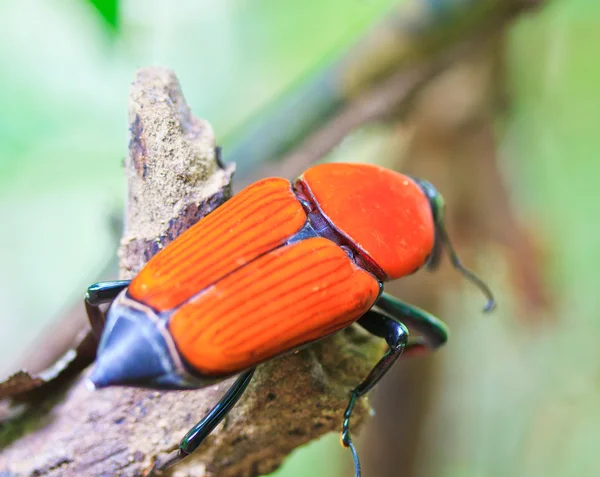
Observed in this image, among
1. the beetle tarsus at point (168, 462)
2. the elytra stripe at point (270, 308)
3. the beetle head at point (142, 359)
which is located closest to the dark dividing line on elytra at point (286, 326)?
the elytra stripe at point (270, 308)

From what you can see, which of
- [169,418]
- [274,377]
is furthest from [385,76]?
[169,418]

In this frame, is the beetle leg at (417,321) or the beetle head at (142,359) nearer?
the beetle head at (142,359)

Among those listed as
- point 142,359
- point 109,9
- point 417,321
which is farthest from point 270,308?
point 109,9

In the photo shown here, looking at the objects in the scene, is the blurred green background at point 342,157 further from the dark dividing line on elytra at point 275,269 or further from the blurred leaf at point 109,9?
the dark dividing line on elytra at point 275,269

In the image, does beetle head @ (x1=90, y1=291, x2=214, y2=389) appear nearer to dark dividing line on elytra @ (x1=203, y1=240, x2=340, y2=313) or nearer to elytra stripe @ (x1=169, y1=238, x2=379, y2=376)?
elytra stripe @ (x1=169, y1=238, x2=379, y2=376)

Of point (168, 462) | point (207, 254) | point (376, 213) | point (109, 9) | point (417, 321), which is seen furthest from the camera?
point (109, 9)

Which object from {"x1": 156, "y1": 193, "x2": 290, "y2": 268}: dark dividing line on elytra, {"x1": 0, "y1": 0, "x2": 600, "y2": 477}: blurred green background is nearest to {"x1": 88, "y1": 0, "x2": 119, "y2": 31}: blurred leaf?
{"x1": 0, "y1": 0, "x2": 600, "y2": 477}: blurred green background

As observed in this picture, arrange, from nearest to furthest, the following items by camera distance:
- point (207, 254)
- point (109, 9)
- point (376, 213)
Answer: point (207, 254)
point (376, 213)
point (109, 9)

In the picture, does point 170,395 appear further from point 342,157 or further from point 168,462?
point 342,157

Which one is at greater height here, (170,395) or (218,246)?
(218,246)
